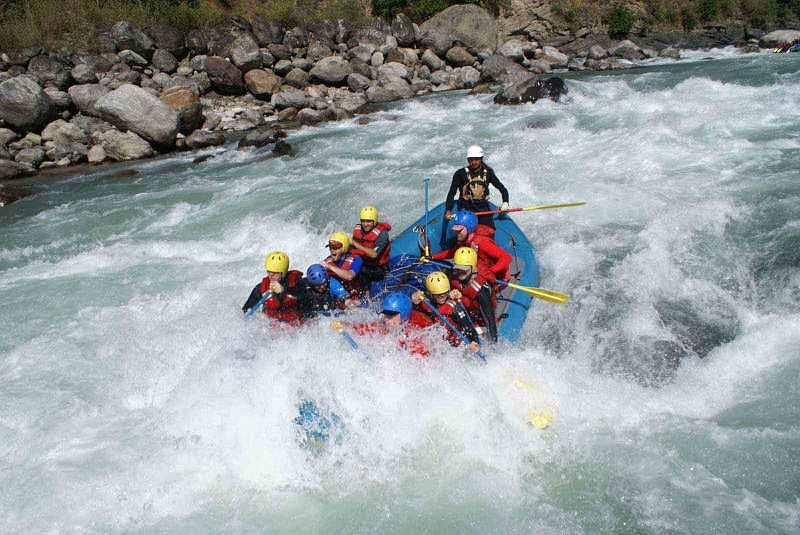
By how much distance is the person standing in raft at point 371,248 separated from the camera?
5789 millimetres

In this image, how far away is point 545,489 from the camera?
3.74 m

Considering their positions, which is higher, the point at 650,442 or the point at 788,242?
the point at 788,242

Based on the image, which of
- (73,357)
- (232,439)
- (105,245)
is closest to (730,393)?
(232,439)

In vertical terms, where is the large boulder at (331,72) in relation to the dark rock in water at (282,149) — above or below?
above

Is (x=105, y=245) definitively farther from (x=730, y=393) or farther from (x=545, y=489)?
(x=730, y=393)

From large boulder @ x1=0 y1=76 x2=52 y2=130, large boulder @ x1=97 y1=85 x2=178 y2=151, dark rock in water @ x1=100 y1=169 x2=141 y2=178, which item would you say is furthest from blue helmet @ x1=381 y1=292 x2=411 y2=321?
large boulder @ x1=0 y1=76 x2=52 y2=130

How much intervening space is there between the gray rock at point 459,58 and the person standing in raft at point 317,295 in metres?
15.6

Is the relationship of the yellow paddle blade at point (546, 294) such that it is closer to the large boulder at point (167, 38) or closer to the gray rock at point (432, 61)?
the gray rock at point (432, 61)

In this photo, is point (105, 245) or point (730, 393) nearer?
point (730, 393)

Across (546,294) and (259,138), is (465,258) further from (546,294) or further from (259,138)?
(259,138)

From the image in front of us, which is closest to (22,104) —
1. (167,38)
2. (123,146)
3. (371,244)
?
(123,146)

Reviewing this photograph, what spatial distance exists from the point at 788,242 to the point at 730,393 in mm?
2714

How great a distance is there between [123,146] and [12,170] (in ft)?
7.27

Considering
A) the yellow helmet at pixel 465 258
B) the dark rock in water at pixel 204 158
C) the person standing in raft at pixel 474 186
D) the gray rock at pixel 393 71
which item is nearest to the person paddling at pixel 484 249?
the yellow helmet at pixel 465 258
